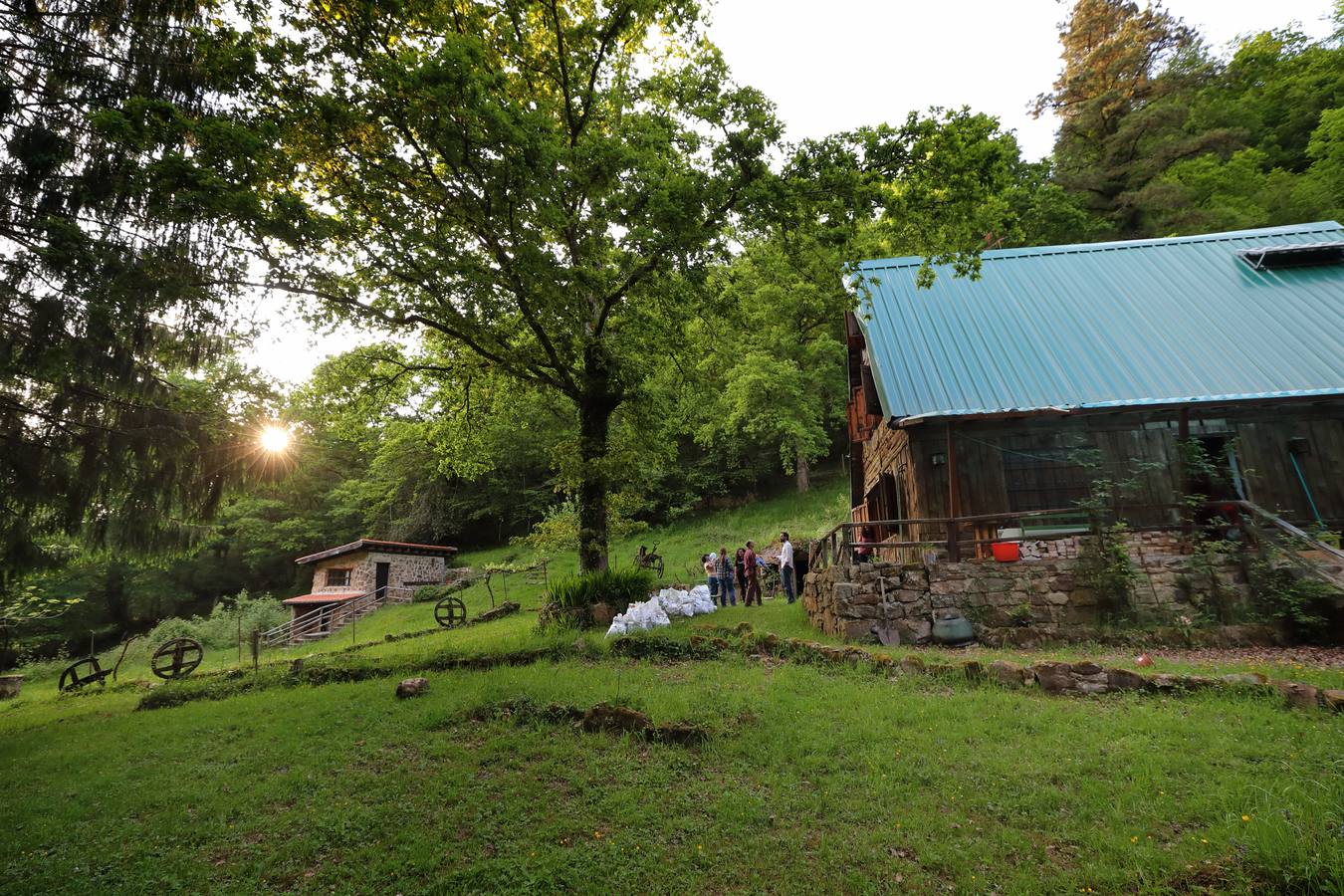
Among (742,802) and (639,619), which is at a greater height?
(639,619)

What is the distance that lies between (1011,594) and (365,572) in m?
29.7

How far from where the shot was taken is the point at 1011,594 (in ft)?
31.5

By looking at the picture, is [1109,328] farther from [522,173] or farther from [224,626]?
[224,626]

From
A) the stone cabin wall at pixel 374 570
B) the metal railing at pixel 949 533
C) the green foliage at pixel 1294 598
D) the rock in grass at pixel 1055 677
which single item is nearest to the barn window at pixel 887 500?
the metal railing at pixel 949 533

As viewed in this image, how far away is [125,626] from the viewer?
3794cm

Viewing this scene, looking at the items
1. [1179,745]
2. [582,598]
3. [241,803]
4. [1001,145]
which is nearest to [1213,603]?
[1179,745]

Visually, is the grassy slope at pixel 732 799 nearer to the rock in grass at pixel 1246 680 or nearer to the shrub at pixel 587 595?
the rock in grass at pixel 1246 680

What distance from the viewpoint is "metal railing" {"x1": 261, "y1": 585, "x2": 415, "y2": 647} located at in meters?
24.6

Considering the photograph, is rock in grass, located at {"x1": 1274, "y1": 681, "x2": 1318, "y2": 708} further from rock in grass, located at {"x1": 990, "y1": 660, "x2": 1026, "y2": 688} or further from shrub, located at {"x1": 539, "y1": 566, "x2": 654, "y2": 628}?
shrub, located at {"x1": 539, "y1": 566, "x2": 654, "y2": 628}

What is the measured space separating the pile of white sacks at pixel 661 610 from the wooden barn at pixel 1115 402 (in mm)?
4951

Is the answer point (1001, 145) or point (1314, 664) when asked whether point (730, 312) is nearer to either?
point (1001, 145)

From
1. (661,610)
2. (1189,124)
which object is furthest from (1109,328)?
(1189,124)

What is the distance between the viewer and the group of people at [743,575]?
14688mm

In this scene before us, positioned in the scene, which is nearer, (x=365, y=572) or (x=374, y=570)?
(x=365, y=572)
